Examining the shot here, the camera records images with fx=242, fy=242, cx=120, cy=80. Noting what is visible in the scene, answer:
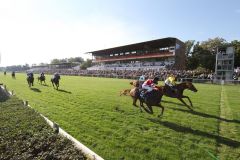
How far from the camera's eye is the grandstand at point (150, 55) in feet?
169

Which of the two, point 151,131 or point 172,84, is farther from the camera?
point 172,84

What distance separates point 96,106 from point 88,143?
18.4 ft

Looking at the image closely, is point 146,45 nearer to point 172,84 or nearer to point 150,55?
point 150,55

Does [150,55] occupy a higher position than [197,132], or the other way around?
[150,55]

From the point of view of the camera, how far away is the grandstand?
169ft

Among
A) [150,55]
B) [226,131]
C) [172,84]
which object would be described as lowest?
[226,131]

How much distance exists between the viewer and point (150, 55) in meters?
57.7

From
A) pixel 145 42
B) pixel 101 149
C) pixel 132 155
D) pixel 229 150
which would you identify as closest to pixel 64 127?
pixel 101 149

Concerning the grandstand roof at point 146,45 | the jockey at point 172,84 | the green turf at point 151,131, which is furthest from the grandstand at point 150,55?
the green turf at point 151,131

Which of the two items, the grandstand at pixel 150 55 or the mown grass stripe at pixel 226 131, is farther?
A: the grandstand at pixel 150 55

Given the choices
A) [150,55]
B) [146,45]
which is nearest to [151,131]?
[150,55]

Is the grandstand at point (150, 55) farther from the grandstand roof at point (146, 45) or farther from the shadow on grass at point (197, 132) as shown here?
the shadow on grass at point (197, 132)

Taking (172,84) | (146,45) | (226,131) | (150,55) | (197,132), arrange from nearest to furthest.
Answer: (197,132)
(226,131)
(172,84)
(150,55)
(146,45)

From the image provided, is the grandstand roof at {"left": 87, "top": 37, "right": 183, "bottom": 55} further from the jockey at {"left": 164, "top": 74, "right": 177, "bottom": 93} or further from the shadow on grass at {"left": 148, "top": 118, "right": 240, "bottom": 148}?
the shadow on grass at {"left": 148, "top": 118, "right": 240, "bottom": 148}
